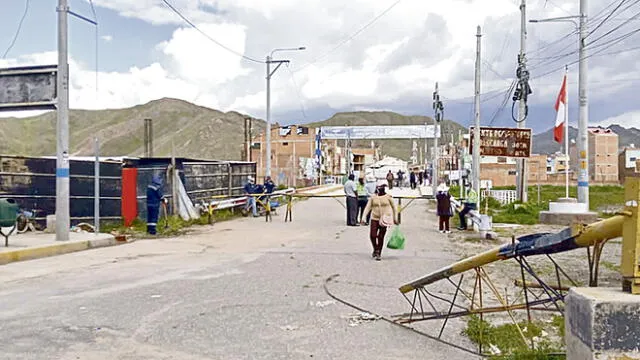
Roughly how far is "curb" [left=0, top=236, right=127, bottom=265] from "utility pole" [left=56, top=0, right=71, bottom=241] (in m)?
0.52

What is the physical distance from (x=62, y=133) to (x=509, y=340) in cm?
1340

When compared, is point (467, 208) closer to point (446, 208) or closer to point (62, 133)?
point (446, 208)

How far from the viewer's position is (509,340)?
24.0 ft

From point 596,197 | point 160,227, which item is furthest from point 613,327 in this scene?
point 596,197

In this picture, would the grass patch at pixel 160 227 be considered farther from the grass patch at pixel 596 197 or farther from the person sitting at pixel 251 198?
the grass patch at pixel 596 197

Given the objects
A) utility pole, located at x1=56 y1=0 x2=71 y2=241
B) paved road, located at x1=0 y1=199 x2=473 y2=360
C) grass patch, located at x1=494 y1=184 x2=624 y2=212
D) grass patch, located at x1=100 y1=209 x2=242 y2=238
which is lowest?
paved road, located at x1=0 y1=199 x2=473 y2=360

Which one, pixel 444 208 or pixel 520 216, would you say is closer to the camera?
pixel 444 208

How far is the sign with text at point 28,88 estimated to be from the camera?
18.0 metres

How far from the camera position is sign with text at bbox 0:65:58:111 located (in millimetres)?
17969

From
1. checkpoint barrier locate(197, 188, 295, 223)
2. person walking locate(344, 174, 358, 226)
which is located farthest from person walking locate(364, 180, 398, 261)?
checkpoint barrier locate(197, 188, 295, 223)

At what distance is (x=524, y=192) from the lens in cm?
3350

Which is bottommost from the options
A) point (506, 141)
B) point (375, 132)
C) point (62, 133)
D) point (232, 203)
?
point (232, 203)

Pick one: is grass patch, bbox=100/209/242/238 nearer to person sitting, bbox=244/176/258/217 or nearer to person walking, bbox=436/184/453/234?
person sitting, bbox=244/176/258/217

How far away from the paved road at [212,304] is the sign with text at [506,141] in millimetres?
10645
